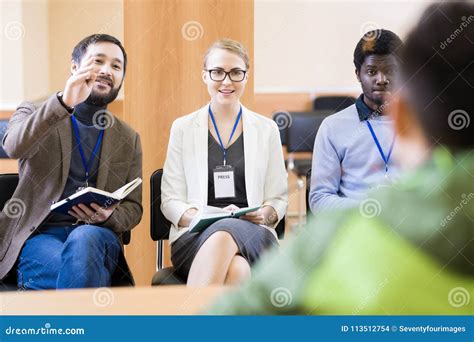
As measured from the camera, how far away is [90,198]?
6.55 feet

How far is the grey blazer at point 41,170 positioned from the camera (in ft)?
6.96

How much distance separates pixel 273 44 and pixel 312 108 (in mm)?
2704

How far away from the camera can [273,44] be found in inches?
102

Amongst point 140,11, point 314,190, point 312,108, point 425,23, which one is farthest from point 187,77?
point 312,108

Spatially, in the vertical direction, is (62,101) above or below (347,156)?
above

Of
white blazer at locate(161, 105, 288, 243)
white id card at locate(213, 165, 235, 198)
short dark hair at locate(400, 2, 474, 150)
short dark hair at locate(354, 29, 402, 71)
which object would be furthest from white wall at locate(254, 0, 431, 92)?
short dark hair at locate(400, 2, 474, 150)

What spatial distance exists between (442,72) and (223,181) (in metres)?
1.34

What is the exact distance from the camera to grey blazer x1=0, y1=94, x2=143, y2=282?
2.12 m

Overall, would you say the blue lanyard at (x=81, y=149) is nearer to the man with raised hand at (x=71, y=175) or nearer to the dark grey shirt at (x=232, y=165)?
the man with raised hand at (x=71, y=175)

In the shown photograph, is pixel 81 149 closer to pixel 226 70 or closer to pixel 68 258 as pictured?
pixel 68 258

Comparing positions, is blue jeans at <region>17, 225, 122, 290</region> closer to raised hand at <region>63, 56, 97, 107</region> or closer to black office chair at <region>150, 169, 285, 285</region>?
black office chair at <region>150, 169, 285, 285</region>

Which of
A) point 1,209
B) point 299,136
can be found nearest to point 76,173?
point 1,209

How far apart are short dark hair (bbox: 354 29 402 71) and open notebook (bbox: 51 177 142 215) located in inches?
33.9

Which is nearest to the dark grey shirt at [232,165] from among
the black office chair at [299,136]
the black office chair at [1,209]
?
the black office chair at [1,209]
